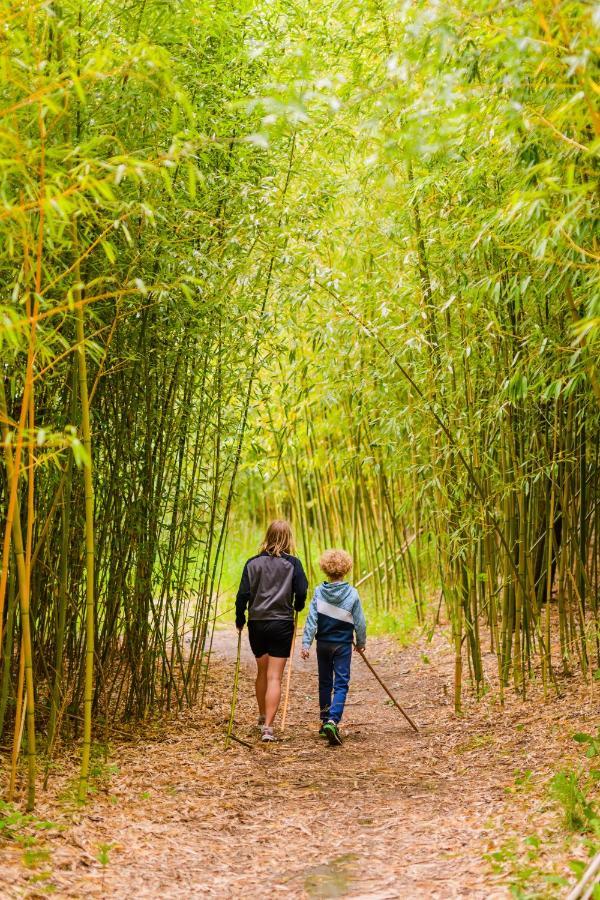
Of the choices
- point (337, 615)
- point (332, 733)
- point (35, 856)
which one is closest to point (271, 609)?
point (337, 615)

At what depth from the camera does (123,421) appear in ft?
13.9

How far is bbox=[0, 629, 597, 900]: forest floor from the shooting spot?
273cm

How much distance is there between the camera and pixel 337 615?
15.0 feet

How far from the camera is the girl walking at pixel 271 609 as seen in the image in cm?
455

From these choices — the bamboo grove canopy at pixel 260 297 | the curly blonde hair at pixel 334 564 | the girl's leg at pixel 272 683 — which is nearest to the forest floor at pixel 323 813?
the girl's leg at pixel 272 683

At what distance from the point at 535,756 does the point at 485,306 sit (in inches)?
81.3

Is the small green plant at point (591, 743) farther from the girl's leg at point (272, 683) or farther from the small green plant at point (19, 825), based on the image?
the small green plant at point (19, 825)

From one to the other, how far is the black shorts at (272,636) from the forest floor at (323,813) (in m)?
0.46

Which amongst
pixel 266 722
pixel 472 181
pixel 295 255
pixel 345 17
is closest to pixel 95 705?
pixel 266 722

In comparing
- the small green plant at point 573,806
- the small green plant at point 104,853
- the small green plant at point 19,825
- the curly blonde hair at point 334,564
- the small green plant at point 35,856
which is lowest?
the small green plant at point 104,853

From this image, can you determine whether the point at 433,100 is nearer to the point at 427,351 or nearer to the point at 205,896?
the point at 427,351

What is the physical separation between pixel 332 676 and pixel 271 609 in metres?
0.50

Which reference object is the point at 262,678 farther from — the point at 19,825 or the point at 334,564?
the point at 19,825

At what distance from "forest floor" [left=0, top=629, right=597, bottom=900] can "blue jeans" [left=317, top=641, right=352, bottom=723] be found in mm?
178
